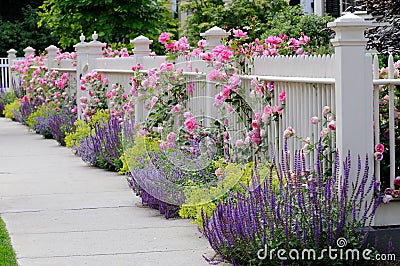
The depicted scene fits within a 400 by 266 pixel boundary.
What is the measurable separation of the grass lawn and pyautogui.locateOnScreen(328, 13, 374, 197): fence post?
2395 mm

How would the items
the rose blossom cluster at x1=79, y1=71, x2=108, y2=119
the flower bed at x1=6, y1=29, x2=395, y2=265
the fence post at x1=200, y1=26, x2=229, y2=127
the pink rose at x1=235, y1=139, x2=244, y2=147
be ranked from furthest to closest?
the rose blossom cluster at x1=79, y1=71, x2=108, y2=119 < the fence post at x1=200, y1=26, x2=229, y2=127 < the pink rose at x1=235, y1=139, x2=244, y2=147 < the flower bed at x1=6, y1=29, x2=395, y2=265

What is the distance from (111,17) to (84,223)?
1216 cm

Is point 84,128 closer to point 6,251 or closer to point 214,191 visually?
point 214,191

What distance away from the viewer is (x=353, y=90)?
5.52 meters

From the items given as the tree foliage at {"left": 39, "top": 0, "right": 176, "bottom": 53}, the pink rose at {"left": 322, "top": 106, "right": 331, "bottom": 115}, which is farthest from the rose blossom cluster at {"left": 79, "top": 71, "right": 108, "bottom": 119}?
the pink rose at {"left": 322, "top": 106, "right": 331, "bottom": 115}

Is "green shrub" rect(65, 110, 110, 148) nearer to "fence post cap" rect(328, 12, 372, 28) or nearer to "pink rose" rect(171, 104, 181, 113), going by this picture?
"pink rose" rect(171, 104, 181, 113)

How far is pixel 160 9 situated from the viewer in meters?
19.6

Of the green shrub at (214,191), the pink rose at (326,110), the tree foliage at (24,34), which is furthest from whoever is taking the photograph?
the tree foliage at (24,34)

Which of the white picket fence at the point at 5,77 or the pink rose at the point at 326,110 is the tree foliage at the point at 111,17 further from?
the pink rose at the point at 326,110

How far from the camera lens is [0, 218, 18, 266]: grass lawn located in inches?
231

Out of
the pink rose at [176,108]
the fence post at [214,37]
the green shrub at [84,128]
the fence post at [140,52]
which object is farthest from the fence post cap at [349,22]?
the green shrub at [84,128]

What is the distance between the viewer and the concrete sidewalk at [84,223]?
612cm

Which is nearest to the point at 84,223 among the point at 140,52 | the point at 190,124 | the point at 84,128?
the point at 190,124

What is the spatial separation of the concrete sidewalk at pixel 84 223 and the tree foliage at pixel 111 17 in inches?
314
